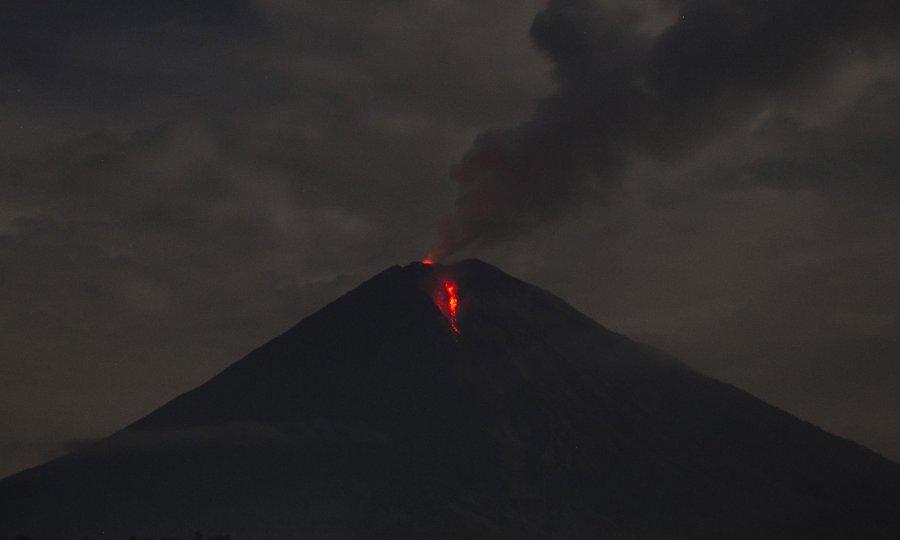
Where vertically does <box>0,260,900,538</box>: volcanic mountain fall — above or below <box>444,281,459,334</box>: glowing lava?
→ below

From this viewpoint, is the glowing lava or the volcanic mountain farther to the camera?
the glowing lava

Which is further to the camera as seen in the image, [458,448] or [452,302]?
[452,302]

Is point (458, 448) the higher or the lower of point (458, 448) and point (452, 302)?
the lower

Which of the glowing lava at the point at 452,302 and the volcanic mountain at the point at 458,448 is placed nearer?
the volcanic mountain at the point at 458,448

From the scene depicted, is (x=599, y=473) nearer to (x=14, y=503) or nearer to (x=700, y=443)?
(x=700, y=443)

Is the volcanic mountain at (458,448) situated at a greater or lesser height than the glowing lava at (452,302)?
lesser
